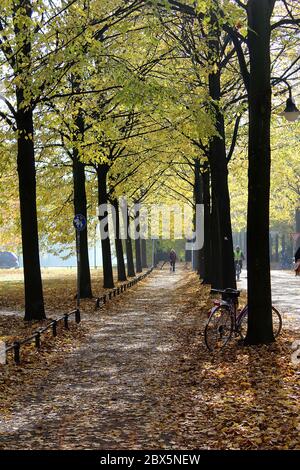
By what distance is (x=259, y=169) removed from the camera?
37.9 feet

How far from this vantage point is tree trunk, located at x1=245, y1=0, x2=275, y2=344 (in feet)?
38.0

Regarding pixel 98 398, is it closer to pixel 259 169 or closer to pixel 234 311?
pixel 234 311

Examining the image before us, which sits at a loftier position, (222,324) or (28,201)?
(28,201)

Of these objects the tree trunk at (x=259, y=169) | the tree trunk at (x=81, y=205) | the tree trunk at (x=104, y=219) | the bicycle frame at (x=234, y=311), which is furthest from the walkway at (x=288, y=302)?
the tree trunk at (x=104, y=219)

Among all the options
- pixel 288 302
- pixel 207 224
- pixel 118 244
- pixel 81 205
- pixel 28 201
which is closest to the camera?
pixel 28 201

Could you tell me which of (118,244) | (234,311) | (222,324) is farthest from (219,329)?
(118,244)

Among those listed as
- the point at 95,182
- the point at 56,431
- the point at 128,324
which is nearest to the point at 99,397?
the point at 56,431

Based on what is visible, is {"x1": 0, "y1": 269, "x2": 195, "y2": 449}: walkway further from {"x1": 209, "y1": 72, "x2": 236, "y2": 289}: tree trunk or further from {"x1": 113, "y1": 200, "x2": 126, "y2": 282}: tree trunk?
{"x1": 113, "y1": 200, "x2": 126, "y2": 282}: tree trunk

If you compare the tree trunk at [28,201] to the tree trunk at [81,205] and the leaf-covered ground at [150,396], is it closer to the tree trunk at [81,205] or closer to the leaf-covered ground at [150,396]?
the leaf-covered ground at [150,396]

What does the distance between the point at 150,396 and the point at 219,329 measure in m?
3.66

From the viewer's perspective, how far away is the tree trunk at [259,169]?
38.0ft

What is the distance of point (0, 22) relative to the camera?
52.1 ft

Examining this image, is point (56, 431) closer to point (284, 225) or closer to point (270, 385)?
point (270, 385)

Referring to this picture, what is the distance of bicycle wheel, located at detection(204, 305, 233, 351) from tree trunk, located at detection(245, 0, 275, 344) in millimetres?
741
